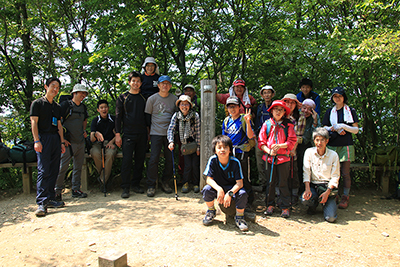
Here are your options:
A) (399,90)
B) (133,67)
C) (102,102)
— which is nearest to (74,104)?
(102,102)

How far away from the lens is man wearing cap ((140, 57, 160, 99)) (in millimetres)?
5613

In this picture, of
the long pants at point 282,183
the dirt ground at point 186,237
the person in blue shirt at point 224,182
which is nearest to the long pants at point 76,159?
the dirt ground at point 186,237

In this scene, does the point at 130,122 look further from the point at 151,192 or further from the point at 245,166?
the point at 245,166

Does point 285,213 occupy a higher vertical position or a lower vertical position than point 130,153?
lower

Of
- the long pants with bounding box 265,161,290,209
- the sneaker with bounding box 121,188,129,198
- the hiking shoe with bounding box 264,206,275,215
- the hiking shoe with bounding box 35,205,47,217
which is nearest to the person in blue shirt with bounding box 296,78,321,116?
the long pants with bounding box 265,161,290,209

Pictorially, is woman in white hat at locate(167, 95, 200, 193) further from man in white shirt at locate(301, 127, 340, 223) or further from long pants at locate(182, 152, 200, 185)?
man in white shirt at locate(301, 127, 340, 223)

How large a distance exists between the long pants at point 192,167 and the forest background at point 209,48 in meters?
1.30

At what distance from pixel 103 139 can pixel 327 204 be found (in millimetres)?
4347

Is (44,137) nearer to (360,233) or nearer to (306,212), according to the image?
(306,212)

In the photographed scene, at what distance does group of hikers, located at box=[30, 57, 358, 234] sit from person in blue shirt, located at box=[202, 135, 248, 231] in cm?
1

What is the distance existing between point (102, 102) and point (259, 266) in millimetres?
4407

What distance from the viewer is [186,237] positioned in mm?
3461

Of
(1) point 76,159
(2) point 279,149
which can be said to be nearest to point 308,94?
(2) point 279,149

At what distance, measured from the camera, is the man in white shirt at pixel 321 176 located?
4242 millimetres
